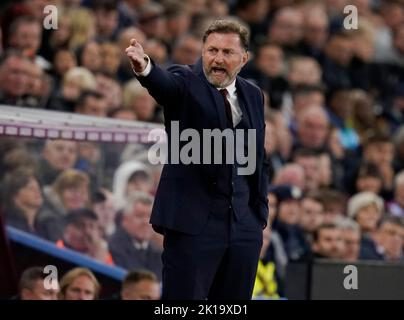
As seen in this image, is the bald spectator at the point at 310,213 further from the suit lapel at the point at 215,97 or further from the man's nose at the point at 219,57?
the man's nose at the point at 219,57

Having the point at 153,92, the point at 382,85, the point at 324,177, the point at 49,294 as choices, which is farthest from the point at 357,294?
the point at 382,85

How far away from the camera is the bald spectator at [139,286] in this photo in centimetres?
892

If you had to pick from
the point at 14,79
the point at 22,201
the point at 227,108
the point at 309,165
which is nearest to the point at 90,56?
the point at 14,79

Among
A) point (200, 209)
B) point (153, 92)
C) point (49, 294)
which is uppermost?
point (153, 92)

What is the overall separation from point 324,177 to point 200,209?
19.4 feet

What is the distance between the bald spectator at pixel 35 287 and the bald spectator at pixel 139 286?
47 cm

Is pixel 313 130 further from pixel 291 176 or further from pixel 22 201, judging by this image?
pixel 22 201

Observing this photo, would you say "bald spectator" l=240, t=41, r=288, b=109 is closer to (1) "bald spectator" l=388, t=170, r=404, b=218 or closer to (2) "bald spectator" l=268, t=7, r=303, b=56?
(2) "bald spectator" l=268, t=7, r=303, b=56

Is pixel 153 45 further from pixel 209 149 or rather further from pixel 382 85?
pixel 209 149

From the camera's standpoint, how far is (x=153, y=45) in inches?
484

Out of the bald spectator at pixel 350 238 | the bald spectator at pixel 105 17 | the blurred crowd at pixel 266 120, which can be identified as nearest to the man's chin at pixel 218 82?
the blurred crowd at pixel 266 120

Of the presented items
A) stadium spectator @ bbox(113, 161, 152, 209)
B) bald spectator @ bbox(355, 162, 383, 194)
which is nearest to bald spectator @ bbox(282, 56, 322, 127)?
bald spectator @ bbox(355, 162, 383, 194)

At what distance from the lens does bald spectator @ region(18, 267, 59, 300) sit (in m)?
8.52

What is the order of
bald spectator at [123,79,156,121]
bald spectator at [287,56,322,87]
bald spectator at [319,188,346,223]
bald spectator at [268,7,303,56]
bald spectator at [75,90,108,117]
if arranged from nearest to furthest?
bald spectator at [75,90,108,117]
bald spectator at [123,79,156,121]
bald spectator at [319,188,346,223]
bald spectator at [287,56,322,87]
bald spectator at [268,7,303,56]
